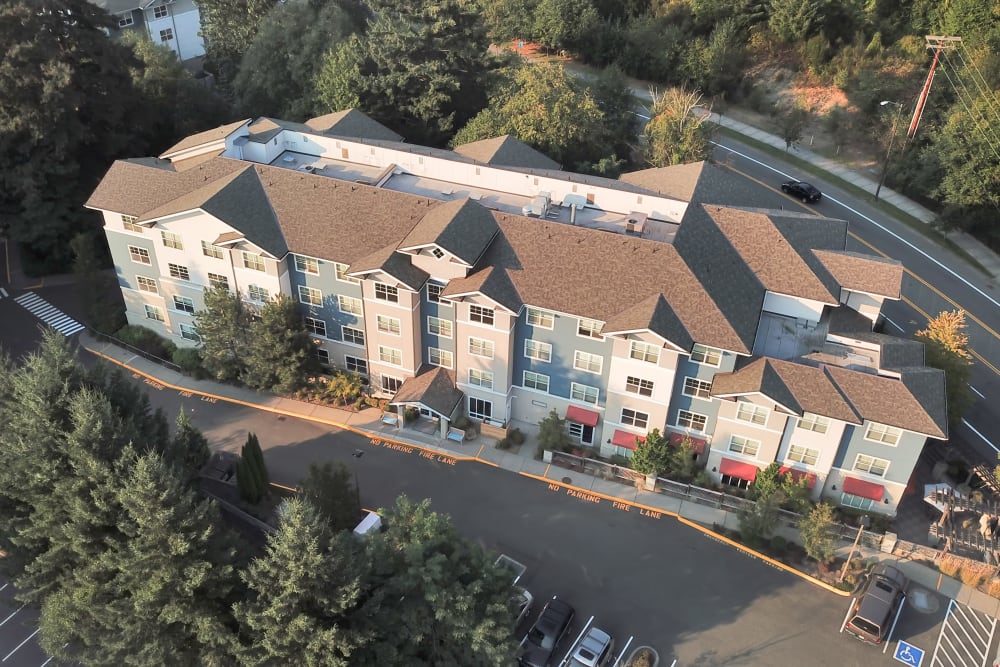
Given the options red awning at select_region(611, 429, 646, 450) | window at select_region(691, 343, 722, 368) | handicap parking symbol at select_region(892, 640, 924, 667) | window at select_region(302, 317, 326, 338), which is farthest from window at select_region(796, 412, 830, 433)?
window at select_region(302, 317, 326, 338)

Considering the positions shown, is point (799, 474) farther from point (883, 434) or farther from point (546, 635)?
point (546, 635)

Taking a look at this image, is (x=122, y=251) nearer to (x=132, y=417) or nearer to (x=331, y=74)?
(x=132, y=417)

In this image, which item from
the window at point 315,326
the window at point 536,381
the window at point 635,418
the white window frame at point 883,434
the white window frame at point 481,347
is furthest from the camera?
the window at point 315,326

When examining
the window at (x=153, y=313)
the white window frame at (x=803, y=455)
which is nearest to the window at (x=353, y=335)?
the window at (x=153, y=313)

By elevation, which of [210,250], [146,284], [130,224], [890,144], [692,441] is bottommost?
[692,441]

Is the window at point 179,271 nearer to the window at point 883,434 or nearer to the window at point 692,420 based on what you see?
the window at point 692,420

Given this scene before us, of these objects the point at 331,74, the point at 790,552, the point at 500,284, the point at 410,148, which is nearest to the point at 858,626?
the point at 790,552

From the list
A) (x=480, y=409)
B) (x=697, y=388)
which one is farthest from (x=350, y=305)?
(x=697, y=388)
